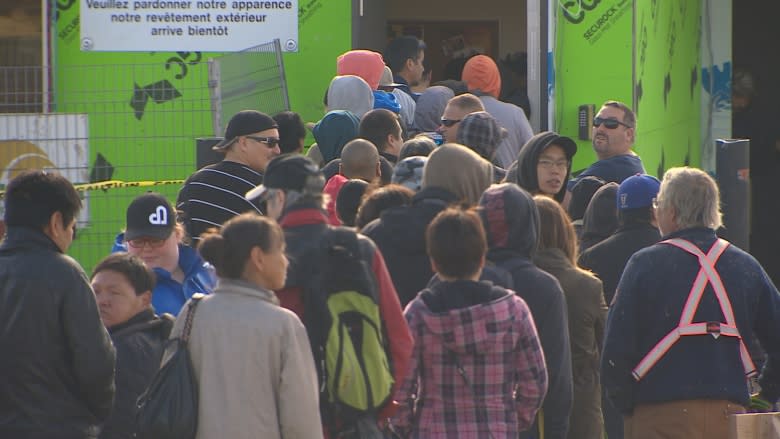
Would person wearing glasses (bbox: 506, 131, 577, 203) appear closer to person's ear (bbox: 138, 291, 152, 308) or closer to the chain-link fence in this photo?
person's ear (bbox: 138, 291, 152, 308)

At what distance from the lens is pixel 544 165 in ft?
22.2

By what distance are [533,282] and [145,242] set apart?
1.67 metres

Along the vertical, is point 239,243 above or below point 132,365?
above

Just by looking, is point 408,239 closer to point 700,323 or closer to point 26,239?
point 700,323

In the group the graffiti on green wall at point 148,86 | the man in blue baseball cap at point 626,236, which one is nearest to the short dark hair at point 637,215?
the man in blue baseball cap at point 626,236

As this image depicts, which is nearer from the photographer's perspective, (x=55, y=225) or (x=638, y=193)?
(x=55, y=225)

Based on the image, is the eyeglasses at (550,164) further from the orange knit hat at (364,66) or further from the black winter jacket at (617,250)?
the orange knit hat at (364,66)

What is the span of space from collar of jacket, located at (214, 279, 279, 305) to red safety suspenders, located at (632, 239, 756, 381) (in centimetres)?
161

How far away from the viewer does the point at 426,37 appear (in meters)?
16.8

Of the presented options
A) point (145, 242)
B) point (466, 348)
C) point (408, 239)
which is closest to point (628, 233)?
point (408, 239)

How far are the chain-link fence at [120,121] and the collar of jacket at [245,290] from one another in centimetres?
556

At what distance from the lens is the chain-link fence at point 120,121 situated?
9.77m

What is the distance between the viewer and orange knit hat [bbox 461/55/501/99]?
9.58 meters

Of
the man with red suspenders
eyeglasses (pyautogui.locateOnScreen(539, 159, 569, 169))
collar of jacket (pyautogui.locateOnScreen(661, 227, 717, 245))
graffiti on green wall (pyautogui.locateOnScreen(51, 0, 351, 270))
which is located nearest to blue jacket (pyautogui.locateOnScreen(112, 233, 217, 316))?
the man with red suspenders
